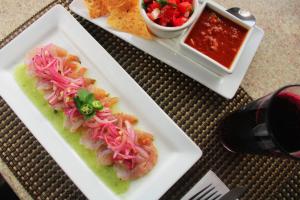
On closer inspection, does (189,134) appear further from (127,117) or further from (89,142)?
(89,142)

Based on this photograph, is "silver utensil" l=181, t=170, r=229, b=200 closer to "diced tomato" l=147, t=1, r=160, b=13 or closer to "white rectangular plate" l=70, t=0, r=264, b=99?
"white rectangular plate" l=70, t=0, r=264, b=99

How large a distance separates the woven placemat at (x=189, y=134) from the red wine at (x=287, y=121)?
238 millimetres

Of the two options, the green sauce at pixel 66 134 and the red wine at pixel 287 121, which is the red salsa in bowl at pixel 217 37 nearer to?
the red wine at pixel 287 121

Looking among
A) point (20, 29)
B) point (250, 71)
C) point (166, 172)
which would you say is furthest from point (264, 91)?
point (20, 29)

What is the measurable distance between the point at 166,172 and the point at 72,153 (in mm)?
271

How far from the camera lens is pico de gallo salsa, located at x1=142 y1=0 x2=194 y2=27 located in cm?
109

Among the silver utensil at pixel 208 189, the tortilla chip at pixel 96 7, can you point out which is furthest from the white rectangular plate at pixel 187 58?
the silver utensil at pixel 208 189

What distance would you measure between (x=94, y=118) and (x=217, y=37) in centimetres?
41

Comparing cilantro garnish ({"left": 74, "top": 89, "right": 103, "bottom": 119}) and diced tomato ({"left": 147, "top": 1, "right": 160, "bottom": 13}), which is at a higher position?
diced tomato ({"left": 147, "top": 1, "right": 160, "bottom": 13})

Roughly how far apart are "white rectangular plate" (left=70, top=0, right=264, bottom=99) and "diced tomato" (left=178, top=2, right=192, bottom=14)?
0.31ft

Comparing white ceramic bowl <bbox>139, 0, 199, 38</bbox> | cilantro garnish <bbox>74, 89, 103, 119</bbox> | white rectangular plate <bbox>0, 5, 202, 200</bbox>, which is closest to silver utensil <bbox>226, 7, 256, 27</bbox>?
white ceramic bowl <bbox>139, 0, 199, 38</bbox>

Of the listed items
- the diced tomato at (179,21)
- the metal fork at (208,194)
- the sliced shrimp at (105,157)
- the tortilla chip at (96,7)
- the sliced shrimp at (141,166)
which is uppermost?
the tortilla chip at (96,7)

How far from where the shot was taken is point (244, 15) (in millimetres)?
1212

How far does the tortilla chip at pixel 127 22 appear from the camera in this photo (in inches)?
44.6
